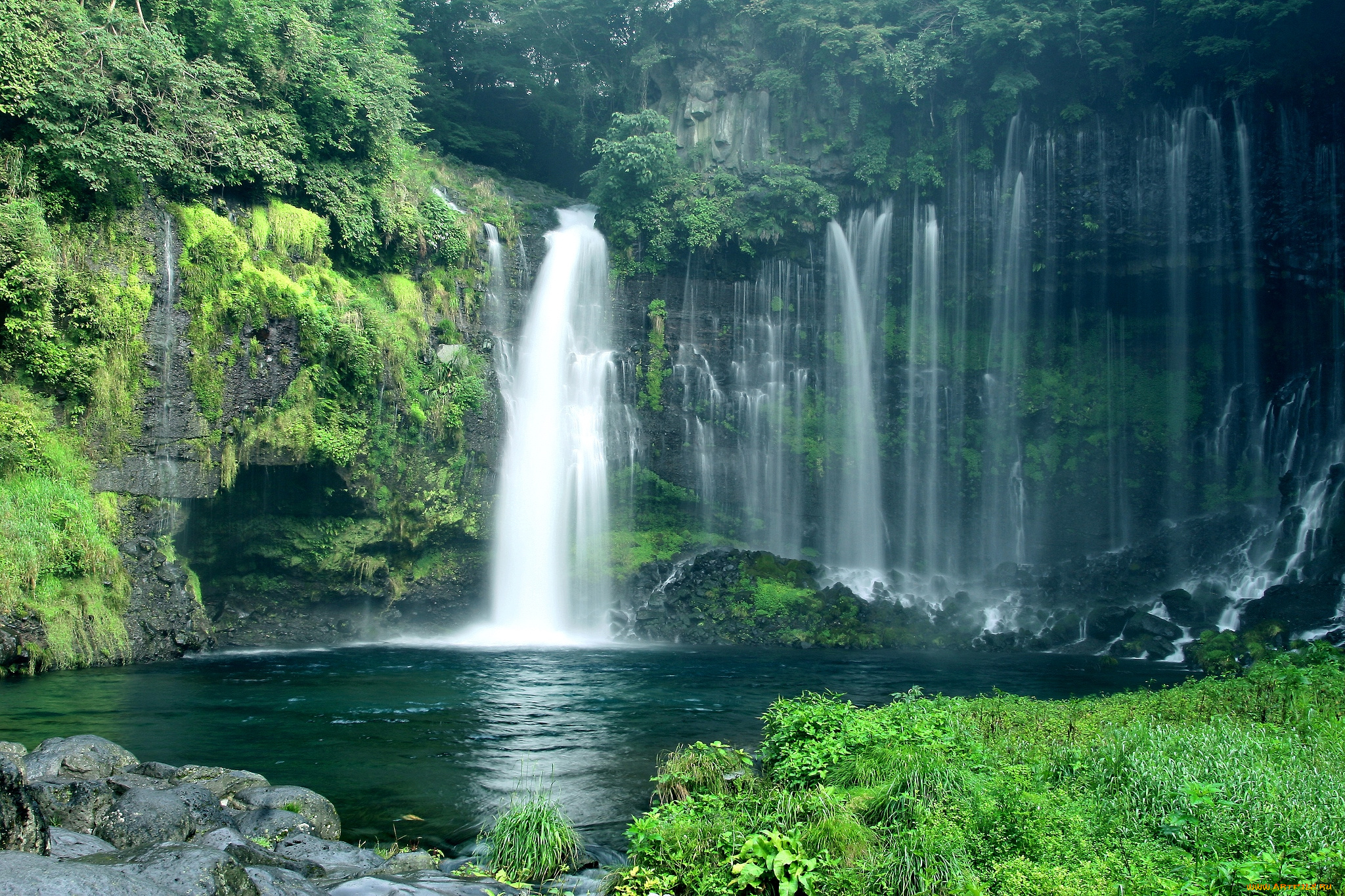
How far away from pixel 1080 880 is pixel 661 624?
1925cm

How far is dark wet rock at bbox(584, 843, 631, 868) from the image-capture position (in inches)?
257

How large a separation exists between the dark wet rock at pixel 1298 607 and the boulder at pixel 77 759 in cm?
2212

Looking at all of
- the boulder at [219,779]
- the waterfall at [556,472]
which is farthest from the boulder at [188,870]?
the waterfall at [556,472]

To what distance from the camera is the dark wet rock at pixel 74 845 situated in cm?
515

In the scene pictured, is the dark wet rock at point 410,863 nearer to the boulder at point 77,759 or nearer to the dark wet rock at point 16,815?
the dark wet rock at point 16,815

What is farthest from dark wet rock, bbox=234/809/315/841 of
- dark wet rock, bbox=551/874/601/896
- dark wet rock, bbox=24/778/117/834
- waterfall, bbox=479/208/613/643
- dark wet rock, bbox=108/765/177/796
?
waterfall, bbox=479/208/613/643

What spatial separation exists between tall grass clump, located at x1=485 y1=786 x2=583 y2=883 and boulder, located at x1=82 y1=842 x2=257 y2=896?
1.92m

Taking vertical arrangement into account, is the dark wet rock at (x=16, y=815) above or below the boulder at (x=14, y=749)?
above

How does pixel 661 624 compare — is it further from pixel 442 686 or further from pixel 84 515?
pixel 84 515

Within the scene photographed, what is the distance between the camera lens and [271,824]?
6.75m

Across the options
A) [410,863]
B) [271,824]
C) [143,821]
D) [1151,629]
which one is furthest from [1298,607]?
[143,821]

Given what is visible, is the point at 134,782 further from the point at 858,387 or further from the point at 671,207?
the point at 858,387

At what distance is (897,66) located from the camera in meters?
27.6

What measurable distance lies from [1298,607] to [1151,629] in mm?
3201
